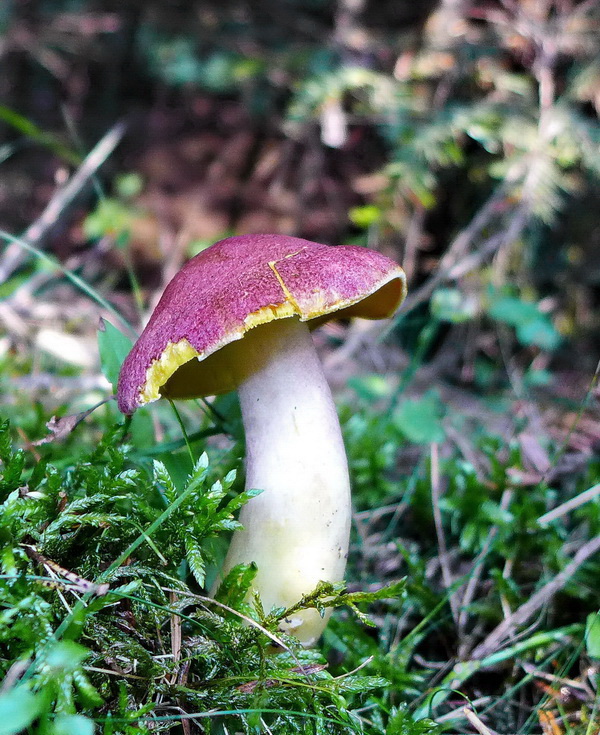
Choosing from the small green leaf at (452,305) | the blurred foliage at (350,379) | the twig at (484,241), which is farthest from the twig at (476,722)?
the twig at (484,241)

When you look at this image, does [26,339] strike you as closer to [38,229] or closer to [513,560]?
[38,229]

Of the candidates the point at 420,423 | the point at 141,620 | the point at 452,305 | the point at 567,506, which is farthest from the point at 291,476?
the point at 452,305

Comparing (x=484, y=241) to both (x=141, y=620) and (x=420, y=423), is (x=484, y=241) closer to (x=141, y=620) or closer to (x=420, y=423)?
(x=420, y=423)

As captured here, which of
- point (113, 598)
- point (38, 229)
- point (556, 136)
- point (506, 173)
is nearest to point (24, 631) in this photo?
point (113, 598)

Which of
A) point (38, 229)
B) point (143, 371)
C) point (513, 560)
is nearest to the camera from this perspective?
point (143, 371)

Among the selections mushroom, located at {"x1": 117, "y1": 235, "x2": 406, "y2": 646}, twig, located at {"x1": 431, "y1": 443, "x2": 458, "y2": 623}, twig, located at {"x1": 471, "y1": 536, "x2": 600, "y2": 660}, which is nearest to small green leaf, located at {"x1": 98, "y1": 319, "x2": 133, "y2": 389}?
mushroom, located at {"x1": 117, "y1": 235, "x2": 406, "y2": 646}

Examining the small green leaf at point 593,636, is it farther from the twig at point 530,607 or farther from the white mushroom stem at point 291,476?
the white mushroom stem at point 291,476
